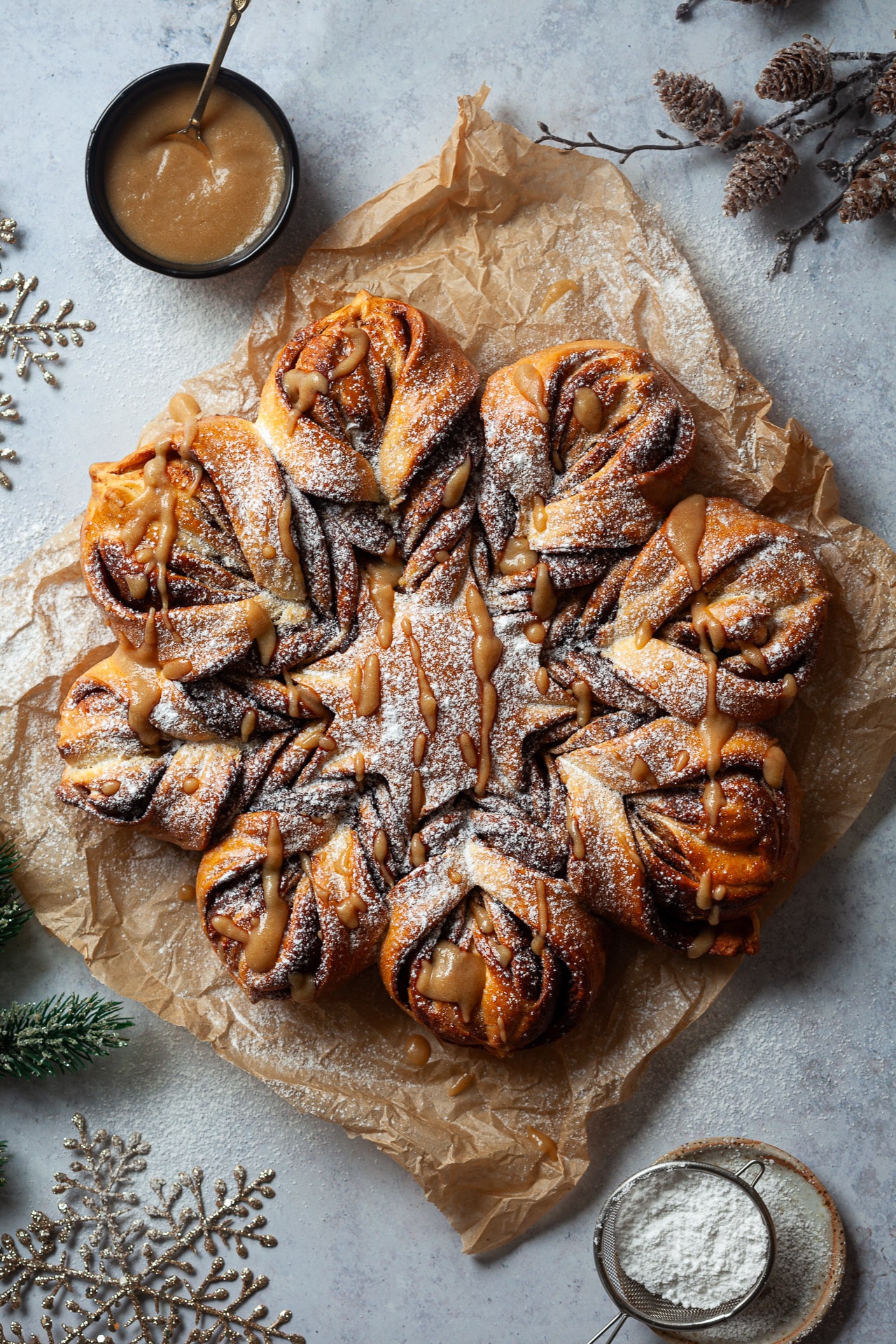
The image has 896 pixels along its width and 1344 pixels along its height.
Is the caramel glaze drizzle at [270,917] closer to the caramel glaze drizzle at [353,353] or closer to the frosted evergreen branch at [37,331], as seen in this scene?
the caramel glaze drizzle at [353,353]

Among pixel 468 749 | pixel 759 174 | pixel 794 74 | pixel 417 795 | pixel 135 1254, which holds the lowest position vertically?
pixel 135 1254

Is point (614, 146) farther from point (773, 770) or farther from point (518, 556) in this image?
point (773, 770)

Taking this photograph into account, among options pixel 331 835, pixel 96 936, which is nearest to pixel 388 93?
pixel 331 835

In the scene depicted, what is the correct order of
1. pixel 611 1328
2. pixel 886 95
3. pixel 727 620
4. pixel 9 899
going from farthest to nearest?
pixel 611 1328, pixel 9 899, pixel 886 95, pixel 727 620

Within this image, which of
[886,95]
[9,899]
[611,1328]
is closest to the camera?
Result: [886,95]

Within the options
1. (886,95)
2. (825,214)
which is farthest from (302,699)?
(886,95)
